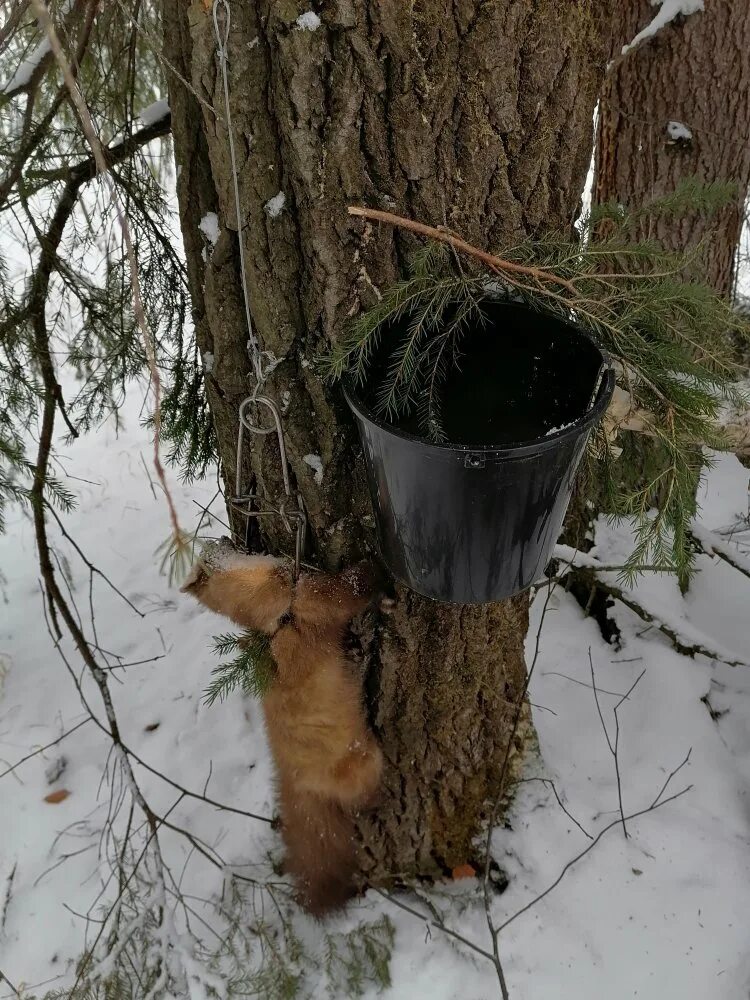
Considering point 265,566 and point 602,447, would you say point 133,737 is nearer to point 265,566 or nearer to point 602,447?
point 265,566

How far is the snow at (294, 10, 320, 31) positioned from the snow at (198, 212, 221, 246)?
0.93 ft

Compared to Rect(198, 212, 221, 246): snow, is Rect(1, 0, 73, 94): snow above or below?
above

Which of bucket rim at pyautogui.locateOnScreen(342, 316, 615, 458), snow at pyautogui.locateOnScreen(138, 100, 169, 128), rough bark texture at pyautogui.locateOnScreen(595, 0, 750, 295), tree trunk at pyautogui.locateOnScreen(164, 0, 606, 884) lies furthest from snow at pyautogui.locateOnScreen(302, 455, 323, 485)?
rough bark texture at pyautogui.locateOnScreen(595, 0, 750, 295)

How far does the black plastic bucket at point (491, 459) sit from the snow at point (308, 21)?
40cm


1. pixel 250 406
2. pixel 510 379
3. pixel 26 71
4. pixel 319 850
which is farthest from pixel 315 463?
pixel 26 71

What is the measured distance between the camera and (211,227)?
1.04m

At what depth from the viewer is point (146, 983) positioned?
1430 millimetres

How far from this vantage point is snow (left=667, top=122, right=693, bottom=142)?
2104 mm

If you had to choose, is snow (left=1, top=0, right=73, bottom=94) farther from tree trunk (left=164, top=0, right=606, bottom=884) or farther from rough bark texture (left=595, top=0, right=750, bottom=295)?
rough bark texture (left=595, top=0, right=750, bottom=295)

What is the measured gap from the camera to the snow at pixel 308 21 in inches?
33.8

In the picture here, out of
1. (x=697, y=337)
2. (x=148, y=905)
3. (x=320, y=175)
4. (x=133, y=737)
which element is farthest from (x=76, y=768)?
(x=697, y=337)

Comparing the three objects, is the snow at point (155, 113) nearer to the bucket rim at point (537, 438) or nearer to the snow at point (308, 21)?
the snow at point (308, 21)

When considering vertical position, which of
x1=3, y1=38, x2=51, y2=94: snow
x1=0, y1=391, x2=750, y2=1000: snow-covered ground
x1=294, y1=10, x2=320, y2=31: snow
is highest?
x1=3, y1=38, x2=51, y2=94: snow

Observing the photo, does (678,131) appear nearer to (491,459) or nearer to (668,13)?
(668,13)
